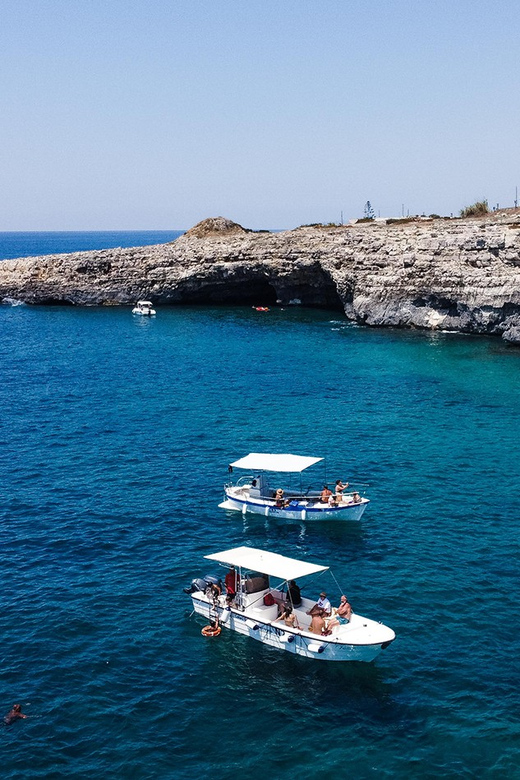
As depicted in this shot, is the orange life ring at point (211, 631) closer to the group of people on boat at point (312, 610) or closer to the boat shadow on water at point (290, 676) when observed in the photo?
the boat shadow on water at point (290, 676)

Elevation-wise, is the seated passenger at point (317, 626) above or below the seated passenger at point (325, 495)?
below

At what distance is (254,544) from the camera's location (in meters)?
38.3

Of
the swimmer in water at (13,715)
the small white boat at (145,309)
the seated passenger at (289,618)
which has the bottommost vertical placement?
the swimmer in water at (13,715)

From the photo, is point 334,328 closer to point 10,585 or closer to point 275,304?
point 275,304

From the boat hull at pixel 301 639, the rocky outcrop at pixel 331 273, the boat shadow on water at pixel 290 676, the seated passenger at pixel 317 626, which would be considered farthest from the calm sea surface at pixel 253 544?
the rocky outcrop at pixel 331 273

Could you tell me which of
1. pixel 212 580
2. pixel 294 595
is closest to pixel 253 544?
pixel 212 580

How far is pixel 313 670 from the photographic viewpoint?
28.0m

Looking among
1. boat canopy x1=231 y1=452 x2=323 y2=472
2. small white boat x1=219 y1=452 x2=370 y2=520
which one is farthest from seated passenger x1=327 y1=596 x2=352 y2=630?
boat canopy x1=231 y1=452 x2=323 y2=472

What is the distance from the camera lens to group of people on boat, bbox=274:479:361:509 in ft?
134

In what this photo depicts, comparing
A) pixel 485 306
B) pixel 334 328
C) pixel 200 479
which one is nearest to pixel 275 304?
pixel 334 328

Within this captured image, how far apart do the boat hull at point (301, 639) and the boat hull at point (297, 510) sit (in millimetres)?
11170

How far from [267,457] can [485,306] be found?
48.9 m

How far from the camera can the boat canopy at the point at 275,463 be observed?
138ft

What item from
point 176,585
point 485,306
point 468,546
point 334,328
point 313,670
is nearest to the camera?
point 313,670
